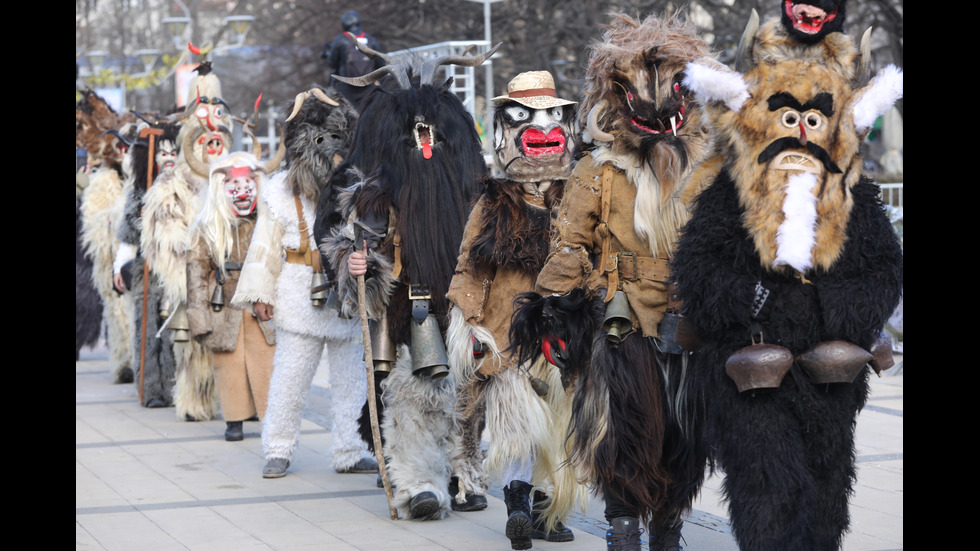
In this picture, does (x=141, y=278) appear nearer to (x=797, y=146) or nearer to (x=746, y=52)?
(x=746, y=52)

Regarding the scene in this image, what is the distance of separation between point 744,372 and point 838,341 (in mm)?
339

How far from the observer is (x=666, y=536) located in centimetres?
526

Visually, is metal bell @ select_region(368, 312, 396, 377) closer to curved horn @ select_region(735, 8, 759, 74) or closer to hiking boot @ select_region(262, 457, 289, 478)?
hiking boot @ select_region(262, 457, 289, 478)

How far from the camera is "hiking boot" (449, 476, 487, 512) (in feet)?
22.1

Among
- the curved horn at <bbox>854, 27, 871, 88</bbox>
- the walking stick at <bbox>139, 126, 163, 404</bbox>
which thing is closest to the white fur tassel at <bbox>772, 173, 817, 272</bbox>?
the curved horn at <bbox>854, 27, 871, 88</bbox>

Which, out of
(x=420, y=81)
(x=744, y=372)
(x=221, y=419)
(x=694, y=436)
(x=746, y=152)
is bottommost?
(x=221, y=419)

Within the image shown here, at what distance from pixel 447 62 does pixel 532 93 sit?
73 cm

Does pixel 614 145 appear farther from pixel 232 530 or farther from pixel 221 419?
pixel 221 419

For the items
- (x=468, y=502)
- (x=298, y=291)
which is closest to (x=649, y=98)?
(x=468, y=502)

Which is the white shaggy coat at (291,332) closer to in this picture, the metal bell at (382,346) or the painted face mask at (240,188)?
the painted face mask at (240,188)

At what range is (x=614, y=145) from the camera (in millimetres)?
5297

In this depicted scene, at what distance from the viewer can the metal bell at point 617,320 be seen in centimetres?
503
